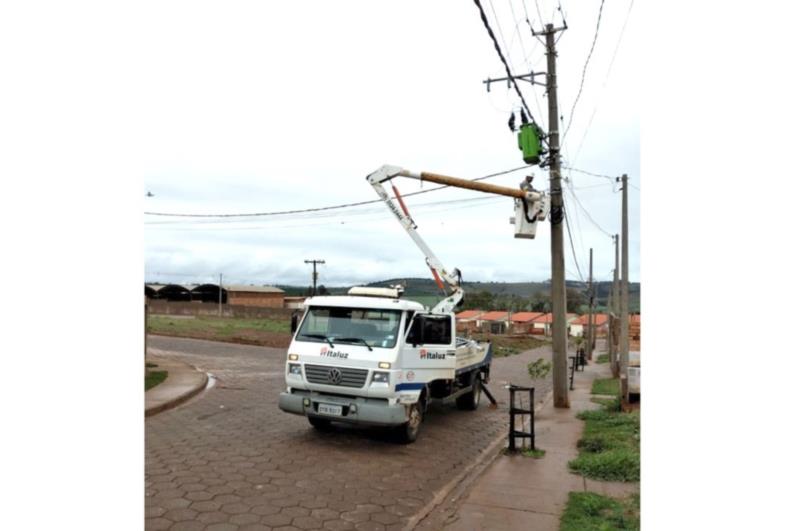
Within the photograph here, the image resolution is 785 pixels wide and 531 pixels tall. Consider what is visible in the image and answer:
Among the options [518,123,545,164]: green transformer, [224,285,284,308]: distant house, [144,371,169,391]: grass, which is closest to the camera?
[518,123,545,164]: green transformer

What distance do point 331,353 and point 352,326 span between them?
0.55 m

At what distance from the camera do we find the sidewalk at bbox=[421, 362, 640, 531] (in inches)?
186

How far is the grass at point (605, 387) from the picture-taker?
545 inches

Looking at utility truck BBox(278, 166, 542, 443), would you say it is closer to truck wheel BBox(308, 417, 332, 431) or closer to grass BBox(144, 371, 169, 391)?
truck wheel BBox(308, 417, 332, 431)

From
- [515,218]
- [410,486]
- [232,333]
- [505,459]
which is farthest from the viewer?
[232,333]

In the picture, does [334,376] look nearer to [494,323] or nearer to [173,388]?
[173,388]

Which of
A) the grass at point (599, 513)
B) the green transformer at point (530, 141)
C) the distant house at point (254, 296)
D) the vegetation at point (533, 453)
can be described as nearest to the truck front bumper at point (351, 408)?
the vegetation at point (533, 453)

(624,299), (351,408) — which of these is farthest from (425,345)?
(624,299)

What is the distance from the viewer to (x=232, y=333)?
2959cm

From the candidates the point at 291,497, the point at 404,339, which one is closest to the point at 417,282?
the point at 404,339

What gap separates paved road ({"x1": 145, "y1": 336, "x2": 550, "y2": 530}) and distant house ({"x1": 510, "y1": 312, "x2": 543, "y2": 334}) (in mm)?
47024

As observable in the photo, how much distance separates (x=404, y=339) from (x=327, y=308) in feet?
4.21

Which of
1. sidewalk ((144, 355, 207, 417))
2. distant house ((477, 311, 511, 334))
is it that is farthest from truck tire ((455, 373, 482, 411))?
distant house ((477, 311, 511, 334))
